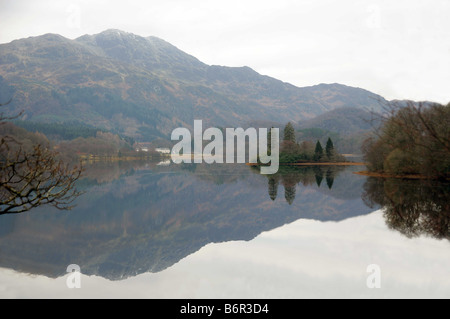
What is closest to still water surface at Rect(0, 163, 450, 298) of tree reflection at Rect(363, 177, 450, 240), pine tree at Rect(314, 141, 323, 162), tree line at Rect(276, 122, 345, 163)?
tree reflection at Rect(363, 177, 450, 240)

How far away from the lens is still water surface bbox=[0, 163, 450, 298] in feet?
44.7

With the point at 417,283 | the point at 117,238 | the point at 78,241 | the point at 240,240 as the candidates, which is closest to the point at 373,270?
the point at 417,283

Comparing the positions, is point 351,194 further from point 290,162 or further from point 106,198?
point 290,162

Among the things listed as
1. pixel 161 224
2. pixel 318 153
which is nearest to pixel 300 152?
pixel 318 153

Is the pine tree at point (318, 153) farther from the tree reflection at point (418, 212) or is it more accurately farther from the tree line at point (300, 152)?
the tree reflection at point (418, 212)

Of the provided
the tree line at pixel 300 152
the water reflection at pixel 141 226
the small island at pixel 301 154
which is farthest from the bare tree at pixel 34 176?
the small island at pixel 301 154

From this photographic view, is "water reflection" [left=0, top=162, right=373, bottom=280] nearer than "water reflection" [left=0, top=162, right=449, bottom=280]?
Yes

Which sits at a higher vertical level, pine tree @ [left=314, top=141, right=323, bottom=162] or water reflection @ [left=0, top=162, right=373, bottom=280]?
pine tree @ [left=314, top=141, right=323, bottom=162]

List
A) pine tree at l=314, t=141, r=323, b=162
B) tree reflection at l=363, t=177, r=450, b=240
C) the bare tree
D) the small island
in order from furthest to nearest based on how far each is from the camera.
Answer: pine tree at l=314, t=141, r=323, b=162 → the small island → tree reflection at l=363, t=177, r=450, b=240 → the bare tree

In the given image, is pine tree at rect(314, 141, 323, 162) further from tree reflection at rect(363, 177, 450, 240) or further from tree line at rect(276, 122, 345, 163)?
tree reflection at rect(363, 177, 450, 240)

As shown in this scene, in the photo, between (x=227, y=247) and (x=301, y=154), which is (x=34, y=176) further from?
(x=301, y=154)

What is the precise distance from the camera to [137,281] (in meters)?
14.7
